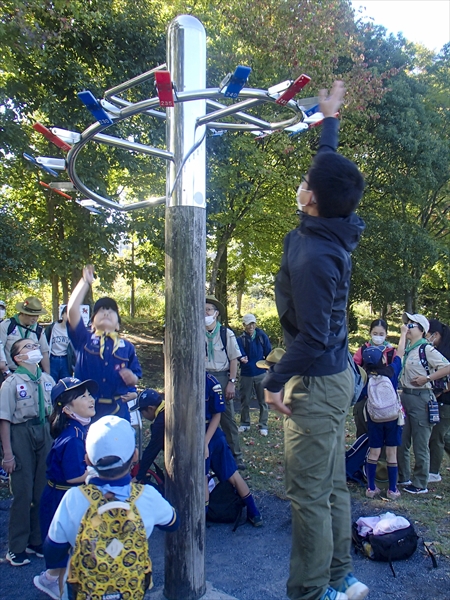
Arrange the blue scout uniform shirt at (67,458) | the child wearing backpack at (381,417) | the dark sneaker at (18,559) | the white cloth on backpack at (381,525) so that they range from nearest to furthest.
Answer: the blue scout uniform shirt at (67,458) → the dark sneaker at (18,559) → the white cloth on backpack at (381,525) → the child wearing backpack at (381,417)

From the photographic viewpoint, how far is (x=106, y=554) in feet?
7.59

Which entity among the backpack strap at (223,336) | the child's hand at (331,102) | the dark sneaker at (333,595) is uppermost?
the child's hand at (331,102)

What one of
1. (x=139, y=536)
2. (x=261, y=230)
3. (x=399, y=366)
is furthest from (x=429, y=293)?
(x=139, y=536)

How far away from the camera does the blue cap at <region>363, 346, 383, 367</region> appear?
5807mm

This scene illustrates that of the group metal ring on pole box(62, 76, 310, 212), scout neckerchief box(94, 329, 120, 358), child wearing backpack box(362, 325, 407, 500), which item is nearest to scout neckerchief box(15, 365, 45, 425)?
scout neckerchief box(94, 329, 120, 358)

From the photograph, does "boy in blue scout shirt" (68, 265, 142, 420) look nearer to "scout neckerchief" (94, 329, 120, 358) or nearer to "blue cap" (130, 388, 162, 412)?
"scout neckerchief" (94, 329, 120, 358)

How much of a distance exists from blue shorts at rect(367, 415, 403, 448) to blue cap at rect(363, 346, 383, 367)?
2.05 ft

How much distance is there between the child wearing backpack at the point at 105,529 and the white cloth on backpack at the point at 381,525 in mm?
2503

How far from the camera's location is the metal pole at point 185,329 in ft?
9.71

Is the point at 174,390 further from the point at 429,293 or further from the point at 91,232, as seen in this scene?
the point at 429,293

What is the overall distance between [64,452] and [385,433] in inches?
146

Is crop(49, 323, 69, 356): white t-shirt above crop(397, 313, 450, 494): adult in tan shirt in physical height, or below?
above

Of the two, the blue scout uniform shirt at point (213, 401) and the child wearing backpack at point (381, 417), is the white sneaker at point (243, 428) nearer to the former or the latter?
the child wearing backpack at point (381, 417)

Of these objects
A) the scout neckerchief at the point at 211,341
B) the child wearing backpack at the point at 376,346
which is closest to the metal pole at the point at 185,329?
the child wearing backpack at the point at 376,346
